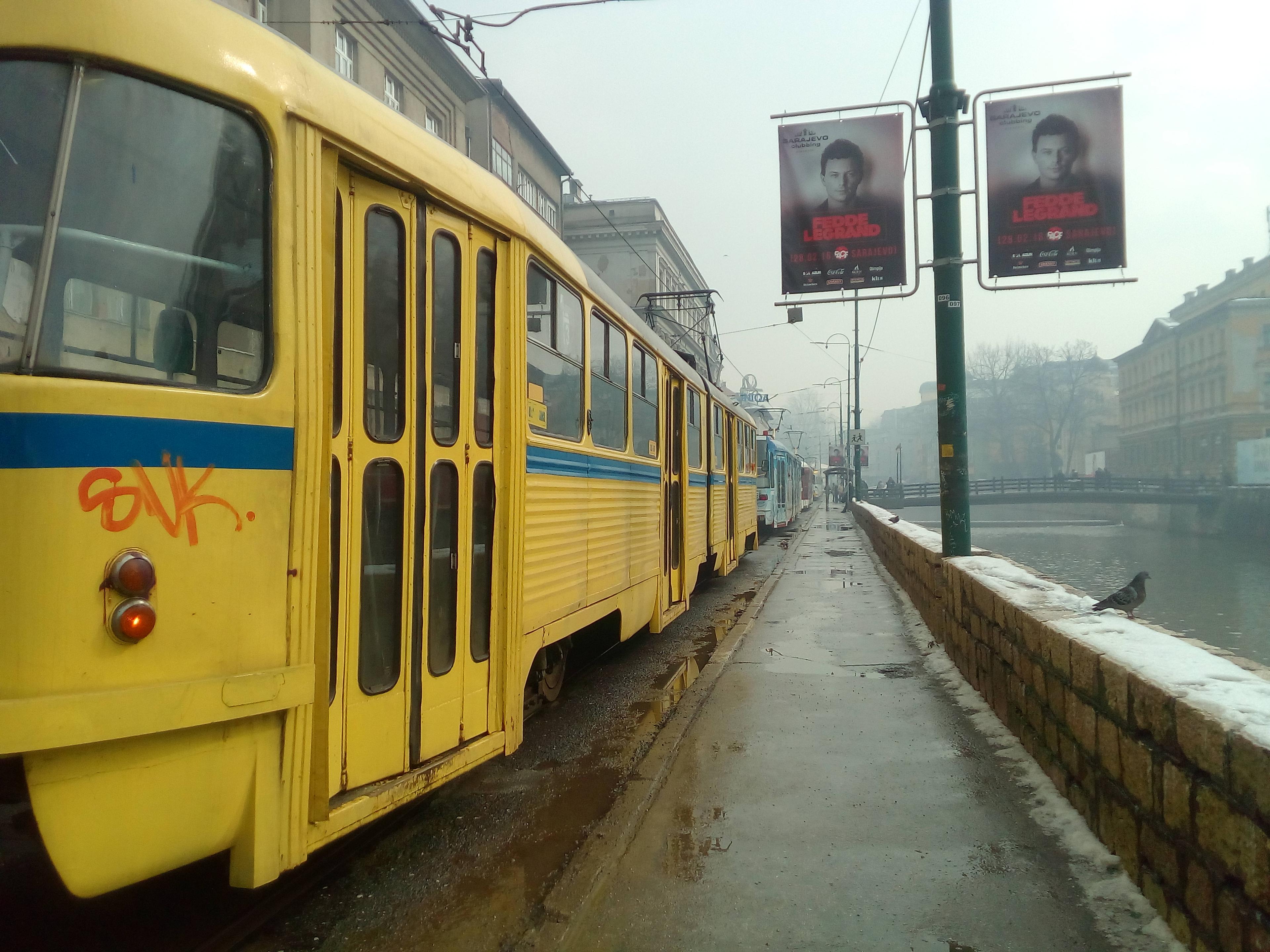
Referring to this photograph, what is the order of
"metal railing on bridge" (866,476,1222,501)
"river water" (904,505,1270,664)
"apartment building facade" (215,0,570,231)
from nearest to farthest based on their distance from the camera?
"apartment building facade" (215,0,570,231) < "river water" (904,505,1270,664) < "metal railing on bridge" (866,476,1222,501)

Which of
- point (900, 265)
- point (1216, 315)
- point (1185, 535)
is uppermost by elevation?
point (1216, 315)

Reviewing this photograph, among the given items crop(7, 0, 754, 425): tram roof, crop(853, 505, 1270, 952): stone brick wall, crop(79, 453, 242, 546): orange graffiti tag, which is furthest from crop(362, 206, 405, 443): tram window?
crop(853, 505, 1270, 952): stone brick wall

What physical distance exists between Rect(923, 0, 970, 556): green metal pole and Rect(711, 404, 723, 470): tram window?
154 inches

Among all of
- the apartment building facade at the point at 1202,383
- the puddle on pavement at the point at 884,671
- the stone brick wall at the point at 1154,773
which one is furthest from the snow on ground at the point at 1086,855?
the apartment building facade at the point at 1202,383

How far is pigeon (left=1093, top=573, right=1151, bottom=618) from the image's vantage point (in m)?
5.00

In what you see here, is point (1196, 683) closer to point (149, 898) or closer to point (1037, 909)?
point (1037, 909)

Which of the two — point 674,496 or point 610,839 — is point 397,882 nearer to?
point 610,839

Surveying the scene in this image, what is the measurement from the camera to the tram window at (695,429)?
10.1 meters

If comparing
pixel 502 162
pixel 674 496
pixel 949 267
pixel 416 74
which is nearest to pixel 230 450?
pixel 674 496

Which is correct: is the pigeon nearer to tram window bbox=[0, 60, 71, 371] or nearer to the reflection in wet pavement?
the reflection in wet pavement

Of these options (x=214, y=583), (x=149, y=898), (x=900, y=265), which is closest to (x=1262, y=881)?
(x=214, y=583)

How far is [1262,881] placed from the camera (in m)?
2.32

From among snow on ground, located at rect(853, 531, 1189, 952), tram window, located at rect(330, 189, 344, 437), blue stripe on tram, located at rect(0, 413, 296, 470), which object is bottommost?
snow on ground, located at rect(853, 531, 1189, 952)

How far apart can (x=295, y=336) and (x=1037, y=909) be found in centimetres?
327
